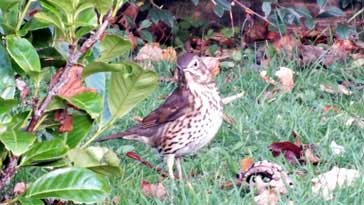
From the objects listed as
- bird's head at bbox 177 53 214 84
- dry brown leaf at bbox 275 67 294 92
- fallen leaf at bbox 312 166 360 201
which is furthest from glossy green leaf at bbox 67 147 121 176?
dry brown leaf at bbox 275 67 294 92

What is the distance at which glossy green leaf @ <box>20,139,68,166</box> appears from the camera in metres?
2.81

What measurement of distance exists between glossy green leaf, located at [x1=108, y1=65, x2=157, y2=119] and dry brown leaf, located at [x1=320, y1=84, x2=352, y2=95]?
108 inches

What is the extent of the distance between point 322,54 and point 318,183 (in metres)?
2.26

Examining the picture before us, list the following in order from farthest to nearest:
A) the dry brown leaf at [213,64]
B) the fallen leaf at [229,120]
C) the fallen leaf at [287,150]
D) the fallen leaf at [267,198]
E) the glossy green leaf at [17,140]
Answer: the dry brown leaf at [213,64] < the fallen leaf at [229,120] < the fallen leaf at [287,150] < the fallen leaf at [267,198] < the glossy green leaf at [17,140]

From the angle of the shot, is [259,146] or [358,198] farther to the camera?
[259,146]

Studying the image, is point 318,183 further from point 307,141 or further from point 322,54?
point 322,54

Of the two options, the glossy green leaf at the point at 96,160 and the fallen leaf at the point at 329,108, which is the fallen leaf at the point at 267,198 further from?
the fallen leaf at the point at 329,108

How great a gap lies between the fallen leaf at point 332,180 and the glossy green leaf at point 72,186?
1.21 metres

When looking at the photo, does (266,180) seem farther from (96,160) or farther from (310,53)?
(310,53)

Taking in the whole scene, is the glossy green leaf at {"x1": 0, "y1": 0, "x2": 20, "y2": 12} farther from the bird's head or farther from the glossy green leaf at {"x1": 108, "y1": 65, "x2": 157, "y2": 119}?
the bird's head

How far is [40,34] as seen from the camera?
9.81 ft

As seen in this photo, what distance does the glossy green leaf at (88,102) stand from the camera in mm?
2715

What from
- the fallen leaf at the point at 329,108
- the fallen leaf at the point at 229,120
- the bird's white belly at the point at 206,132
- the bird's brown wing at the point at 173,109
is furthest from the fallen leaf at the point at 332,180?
the fallen leaf at the point at 329,108

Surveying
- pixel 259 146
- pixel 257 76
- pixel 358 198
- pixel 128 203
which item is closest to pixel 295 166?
pixel 259 146
